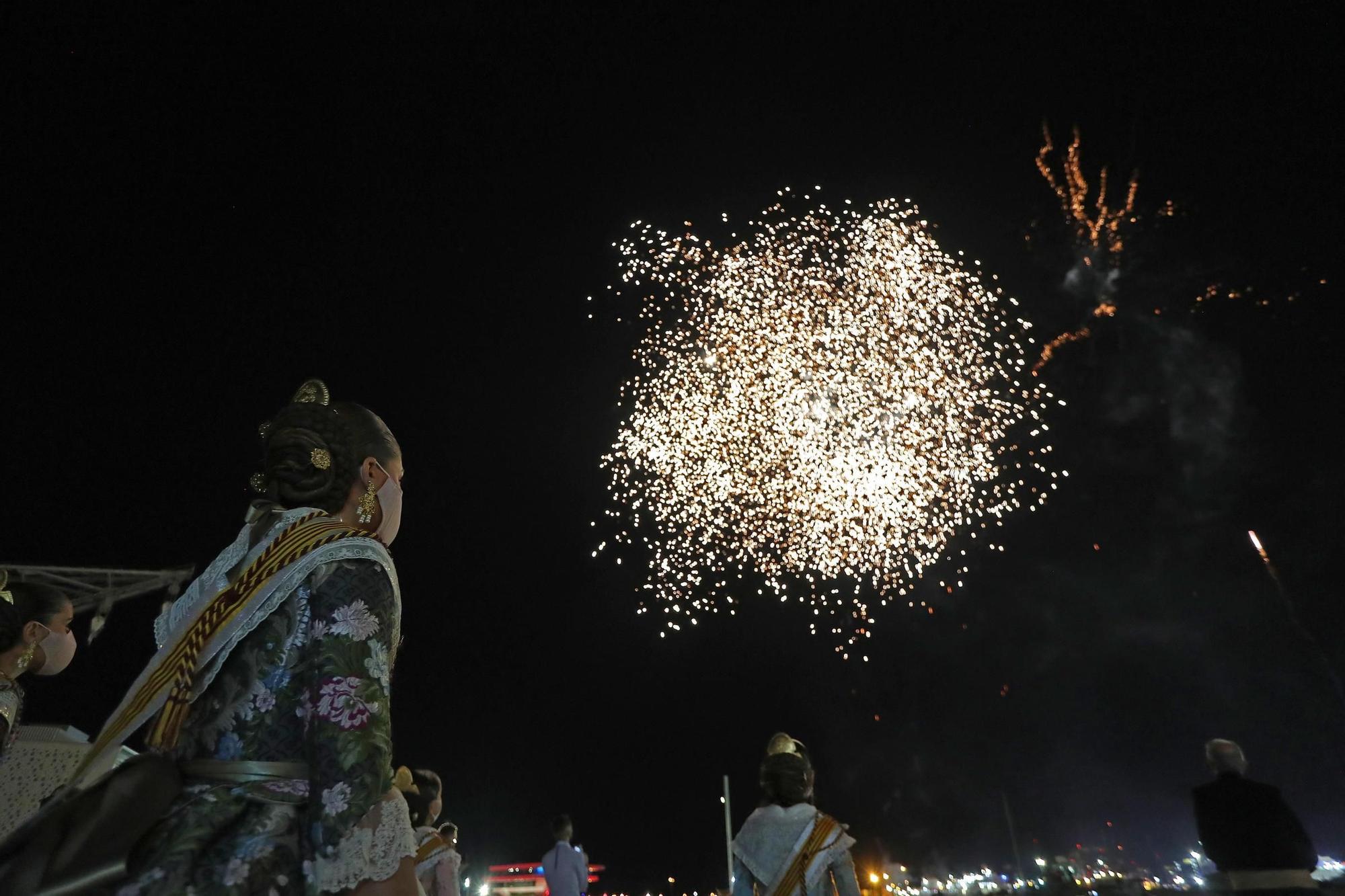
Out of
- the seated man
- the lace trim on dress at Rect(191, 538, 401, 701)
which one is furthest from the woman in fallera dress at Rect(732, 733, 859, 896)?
the lace trim on dress at Rect(191, 538, 401, 701)

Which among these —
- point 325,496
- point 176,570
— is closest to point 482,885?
point 176,570

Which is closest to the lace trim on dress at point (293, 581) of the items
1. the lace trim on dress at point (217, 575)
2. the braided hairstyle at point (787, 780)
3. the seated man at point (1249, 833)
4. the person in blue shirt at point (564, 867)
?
the lace trim on dress at point (217, 575)

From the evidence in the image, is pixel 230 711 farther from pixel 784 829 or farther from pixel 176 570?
pixel 176 570

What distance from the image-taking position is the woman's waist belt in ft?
5.79

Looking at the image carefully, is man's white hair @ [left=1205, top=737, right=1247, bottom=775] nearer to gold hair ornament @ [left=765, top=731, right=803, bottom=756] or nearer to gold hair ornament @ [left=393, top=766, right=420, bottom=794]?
gold hair ornament @ [left=765, top=731, right=803, bottom=756]

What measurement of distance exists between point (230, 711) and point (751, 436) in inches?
599

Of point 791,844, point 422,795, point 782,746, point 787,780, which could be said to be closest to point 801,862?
point 791,844

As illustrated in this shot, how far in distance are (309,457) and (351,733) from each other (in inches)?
32.3

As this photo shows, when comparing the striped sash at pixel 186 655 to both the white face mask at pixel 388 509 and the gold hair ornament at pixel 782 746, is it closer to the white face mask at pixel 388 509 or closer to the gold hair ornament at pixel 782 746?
the white face mask at pixel 388 509

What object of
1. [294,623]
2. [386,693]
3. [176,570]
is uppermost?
[176,570]

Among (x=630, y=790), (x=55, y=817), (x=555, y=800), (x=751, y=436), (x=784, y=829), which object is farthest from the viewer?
(x=630, y=790)

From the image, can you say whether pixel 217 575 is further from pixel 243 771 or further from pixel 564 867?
pixel 564 867

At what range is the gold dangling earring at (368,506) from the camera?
7.67 ft

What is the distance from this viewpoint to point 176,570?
43.4 feet
